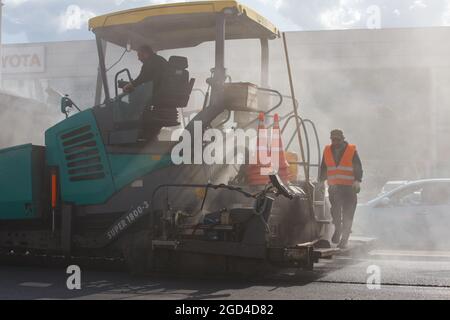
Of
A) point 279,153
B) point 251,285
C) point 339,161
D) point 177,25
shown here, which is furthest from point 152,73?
point 339,161

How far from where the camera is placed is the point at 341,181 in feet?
23.3

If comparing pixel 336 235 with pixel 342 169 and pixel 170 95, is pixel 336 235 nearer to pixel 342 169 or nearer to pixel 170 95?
pixel 342 169

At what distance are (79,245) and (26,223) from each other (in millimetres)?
697

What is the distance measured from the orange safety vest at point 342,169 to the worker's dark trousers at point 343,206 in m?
0.07

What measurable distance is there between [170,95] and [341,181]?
7.27ft

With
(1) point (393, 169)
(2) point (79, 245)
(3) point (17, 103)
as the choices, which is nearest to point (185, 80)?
(2) point (79, 245)

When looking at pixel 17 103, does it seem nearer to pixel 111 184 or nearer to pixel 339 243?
pixel 111 184

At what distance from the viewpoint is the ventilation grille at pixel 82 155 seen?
6316 mm

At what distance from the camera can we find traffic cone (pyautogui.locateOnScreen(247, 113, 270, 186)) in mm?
6293

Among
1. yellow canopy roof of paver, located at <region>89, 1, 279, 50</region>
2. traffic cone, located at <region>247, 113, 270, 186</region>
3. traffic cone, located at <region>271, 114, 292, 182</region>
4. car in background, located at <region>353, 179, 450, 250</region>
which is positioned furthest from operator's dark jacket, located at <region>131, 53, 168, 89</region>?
car in background, located at <region>353, 179, 450, 250</region>

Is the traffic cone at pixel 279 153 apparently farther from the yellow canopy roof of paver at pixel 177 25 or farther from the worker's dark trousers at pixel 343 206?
the yellow canopy roof of paver at pixel 177 25

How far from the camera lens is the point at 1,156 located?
264 inches

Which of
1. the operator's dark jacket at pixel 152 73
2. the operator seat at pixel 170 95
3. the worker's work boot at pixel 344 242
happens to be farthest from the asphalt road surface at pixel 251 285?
the operator's dark jacket at pixel 152 73

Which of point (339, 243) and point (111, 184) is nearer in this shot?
point (111, 184)
